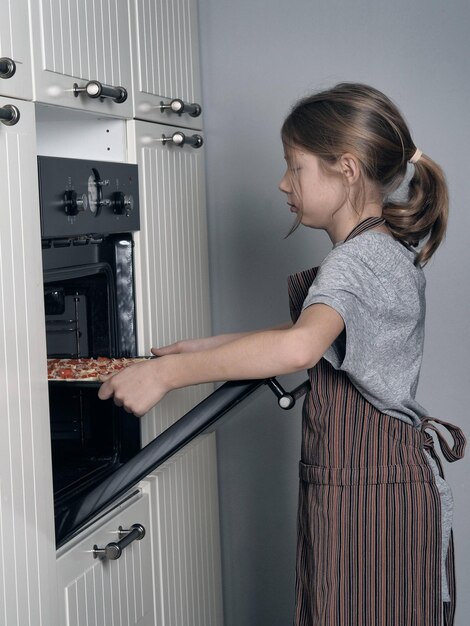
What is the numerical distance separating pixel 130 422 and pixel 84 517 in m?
0.37

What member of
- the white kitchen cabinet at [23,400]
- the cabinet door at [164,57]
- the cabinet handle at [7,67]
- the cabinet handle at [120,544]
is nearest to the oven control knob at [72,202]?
the white kitchen cabinet at [23,400]

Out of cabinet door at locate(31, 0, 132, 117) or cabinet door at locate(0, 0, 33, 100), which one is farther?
cabinet door at locate(31, 0, 132, 117)

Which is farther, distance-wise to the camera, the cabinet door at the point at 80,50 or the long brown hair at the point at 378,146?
the long brown hair at the point at 378,146

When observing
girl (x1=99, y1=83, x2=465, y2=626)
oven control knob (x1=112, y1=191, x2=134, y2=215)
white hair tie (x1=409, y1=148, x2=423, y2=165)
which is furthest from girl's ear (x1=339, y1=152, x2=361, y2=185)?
oven control knob (x1=112, y1=191, x2=134, y2=215)

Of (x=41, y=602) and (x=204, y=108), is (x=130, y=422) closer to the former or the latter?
(x=41, y=602)

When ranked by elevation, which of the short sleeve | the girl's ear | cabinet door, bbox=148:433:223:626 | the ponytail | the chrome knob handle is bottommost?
cabinet door, bbox=148:433:223:626

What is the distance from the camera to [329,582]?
60.9 inches

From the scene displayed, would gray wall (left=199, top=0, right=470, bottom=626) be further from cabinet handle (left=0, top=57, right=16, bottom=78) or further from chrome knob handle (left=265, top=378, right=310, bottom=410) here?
cabinet handle (left=0, top=57, right=16, bottom=78)

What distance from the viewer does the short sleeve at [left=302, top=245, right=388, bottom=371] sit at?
1.38 metres

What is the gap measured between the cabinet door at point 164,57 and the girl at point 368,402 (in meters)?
0.38

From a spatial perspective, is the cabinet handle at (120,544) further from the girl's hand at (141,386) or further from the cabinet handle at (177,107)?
the cabinet handle at (177,107)

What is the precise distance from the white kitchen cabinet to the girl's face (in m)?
0.46

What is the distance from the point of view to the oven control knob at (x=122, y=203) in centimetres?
167

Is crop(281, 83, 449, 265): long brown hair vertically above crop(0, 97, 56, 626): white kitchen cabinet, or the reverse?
crop(281, 83, 449, 265): long brown hair
